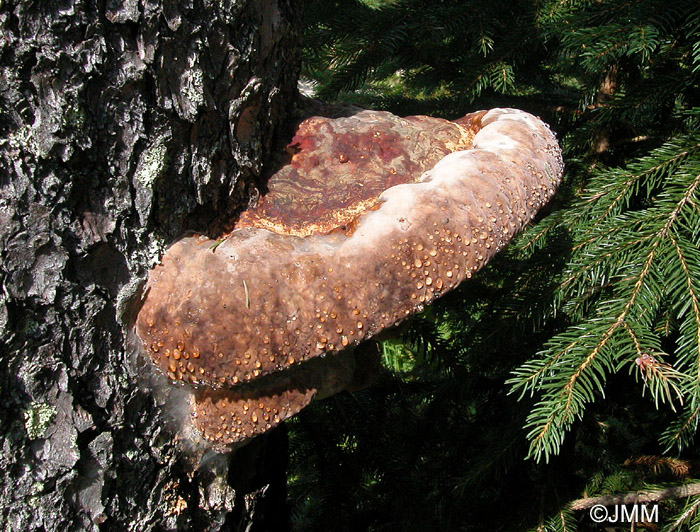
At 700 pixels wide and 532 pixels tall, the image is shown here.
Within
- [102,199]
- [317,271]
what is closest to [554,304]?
[317,271]

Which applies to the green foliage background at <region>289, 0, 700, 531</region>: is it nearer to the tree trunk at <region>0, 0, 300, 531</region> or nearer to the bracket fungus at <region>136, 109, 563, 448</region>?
the bracket fungus at <region>136, 109, 563, 448</region>

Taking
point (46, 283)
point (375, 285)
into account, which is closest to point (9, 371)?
point (46, 283)

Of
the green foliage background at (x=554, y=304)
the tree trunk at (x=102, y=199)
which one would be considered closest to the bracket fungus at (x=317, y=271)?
the tree trunk at (x=102, y=199)

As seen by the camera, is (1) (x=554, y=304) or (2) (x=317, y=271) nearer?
(2) (x=317, y=271)

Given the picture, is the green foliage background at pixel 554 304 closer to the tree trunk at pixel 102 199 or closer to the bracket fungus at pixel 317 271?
the bracket fungus at pixel 317 271

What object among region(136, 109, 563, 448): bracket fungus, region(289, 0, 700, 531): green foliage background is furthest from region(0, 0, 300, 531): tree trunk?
region(289, 0, 700, 531): green foliage background

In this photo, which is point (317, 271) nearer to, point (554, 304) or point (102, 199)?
point (102, 199)
